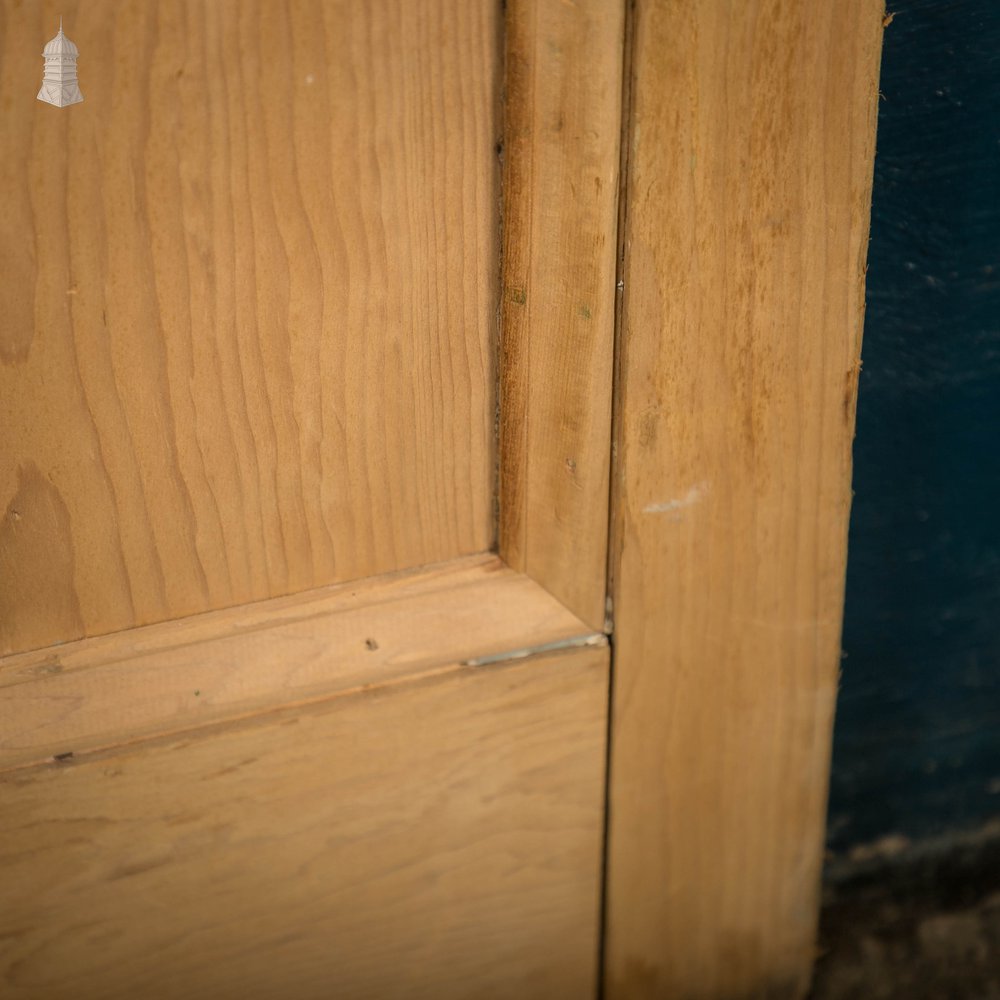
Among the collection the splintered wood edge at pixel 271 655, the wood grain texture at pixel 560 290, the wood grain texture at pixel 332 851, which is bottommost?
the wood grain texture at pixel 332 851

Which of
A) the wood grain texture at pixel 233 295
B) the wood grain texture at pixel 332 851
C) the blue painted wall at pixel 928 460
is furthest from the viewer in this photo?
the blue painted wall at pixel 928 460

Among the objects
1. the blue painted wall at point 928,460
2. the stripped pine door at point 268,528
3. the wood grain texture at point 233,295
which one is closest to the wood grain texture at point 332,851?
the stripped pine door at point 268,528

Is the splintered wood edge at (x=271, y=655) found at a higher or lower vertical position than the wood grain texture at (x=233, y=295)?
lower

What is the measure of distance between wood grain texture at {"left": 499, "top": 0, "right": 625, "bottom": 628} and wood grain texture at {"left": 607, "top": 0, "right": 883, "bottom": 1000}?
0.02 metres

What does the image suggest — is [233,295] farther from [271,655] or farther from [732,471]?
[732,471]

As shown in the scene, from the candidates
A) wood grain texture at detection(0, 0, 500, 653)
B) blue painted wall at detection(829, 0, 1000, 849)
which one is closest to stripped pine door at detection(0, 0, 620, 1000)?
wood grain texture at detection(0, 0, 500, 653)

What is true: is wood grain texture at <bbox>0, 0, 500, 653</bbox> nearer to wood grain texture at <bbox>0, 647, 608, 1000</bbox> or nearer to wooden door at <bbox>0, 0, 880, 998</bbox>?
wooden door at <bbox>0, 0, 880, 998</bbox>

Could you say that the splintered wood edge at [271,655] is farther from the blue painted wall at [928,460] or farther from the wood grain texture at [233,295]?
the blue painted wall at [928,460]

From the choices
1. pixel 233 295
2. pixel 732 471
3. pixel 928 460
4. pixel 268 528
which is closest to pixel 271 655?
pixel 268 528

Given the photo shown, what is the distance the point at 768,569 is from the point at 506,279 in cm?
29

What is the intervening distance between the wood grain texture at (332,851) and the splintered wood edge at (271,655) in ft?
0.05

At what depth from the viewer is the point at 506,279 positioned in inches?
25.3

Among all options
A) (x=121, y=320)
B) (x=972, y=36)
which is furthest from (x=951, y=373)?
(x=121, y=320)

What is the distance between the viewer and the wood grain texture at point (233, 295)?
547mm
